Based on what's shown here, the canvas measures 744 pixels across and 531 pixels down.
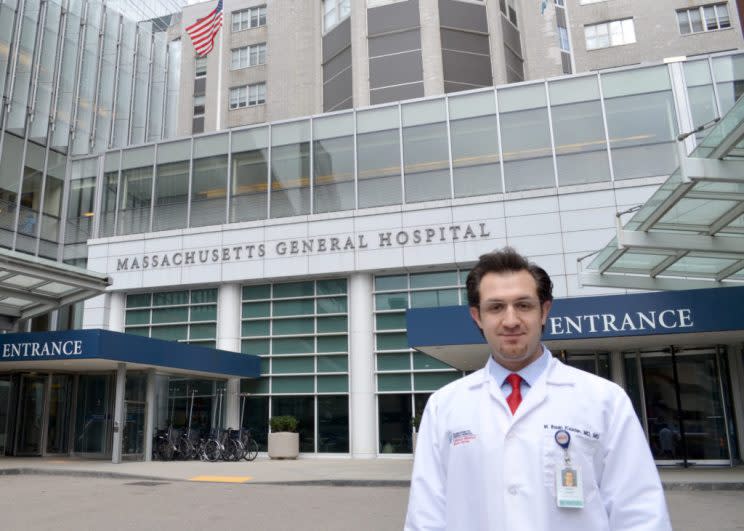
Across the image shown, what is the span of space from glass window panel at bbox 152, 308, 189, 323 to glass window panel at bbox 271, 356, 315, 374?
392 cm

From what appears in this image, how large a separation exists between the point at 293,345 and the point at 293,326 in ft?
2.17

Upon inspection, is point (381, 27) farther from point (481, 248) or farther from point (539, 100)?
point (481, 248)

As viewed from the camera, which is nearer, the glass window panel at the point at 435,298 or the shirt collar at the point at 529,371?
the shirt collar at the point at 529,371

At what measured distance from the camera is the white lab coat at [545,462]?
7.57 feet

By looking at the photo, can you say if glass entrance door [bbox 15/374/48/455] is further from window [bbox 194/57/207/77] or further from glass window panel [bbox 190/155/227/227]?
window [bbox 194/57/207/77]

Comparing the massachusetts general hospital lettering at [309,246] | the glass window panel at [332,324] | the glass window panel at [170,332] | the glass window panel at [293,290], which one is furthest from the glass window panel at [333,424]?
the glass window panel at [170,332]

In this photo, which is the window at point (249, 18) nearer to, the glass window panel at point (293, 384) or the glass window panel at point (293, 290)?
the glass window panel at point (293, 290)

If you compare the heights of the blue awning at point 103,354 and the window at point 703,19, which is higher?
the window at point 703,19

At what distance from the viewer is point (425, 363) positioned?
21.5m

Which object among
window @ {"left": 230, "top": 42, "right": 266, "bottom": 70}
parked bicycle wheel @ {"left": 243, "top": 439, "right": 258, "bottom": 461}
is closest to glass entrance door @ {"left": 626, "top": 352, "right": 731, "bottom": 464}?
parked bicycle wheel @ {"left": 243, "top": 439, "right": 258, "bottom": 461}

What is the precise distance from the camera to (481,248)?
21.0 m

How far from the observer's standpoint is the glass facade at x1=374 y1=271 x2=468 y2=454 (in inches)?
837

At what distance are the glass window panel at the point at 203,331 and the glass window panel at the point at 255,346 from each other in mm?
1160

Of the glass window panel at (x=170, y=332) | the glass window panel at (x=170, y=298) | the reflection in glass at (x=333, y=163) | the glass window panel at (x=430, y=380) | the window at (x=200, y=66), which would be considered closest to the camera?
the glass window panel at (x=430, y=380)
